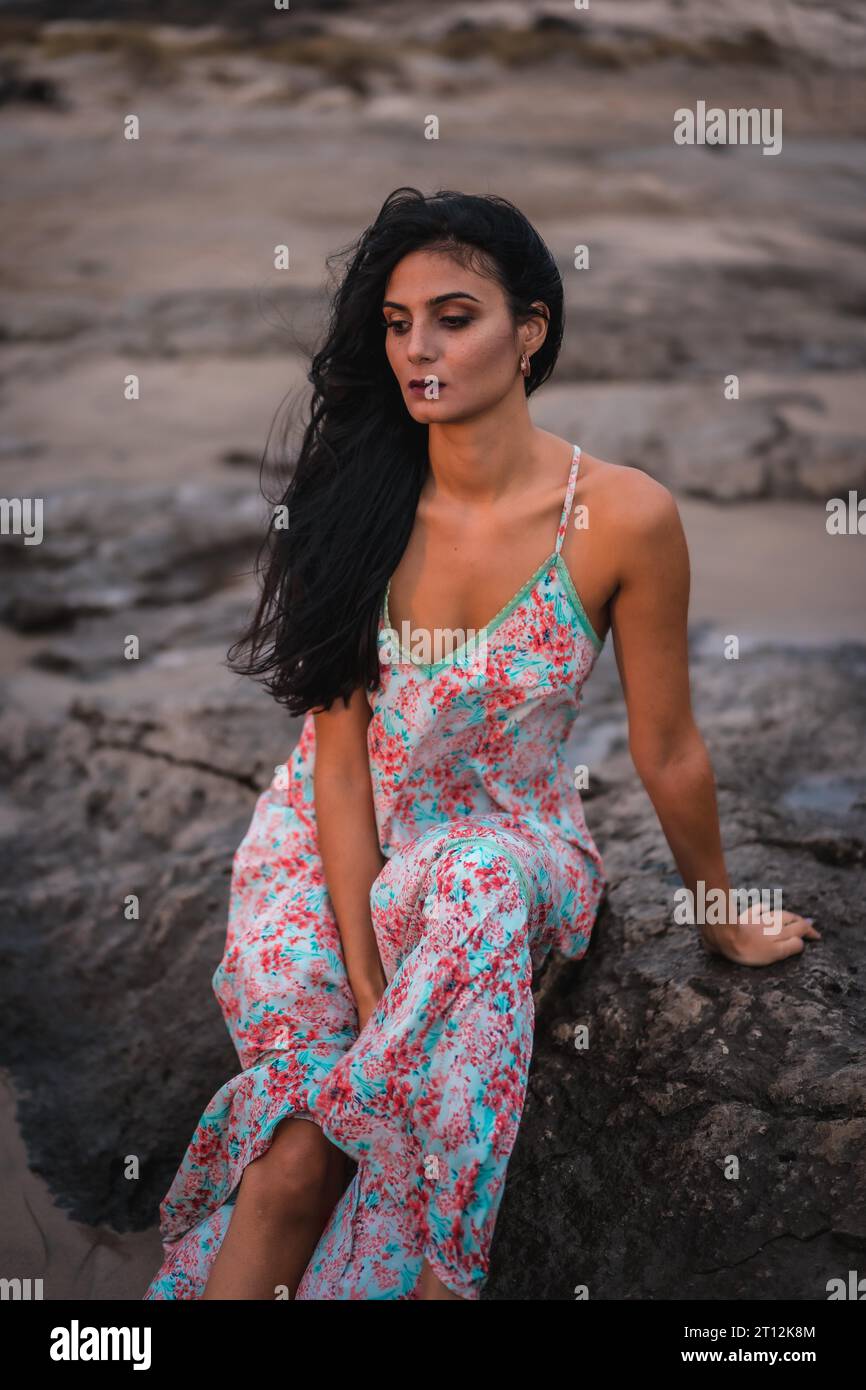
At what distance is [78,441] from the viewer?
7.20m

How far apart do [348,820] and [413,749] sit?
0.64ft

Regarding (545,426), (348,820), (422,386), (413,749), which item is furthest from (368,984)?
(545,426)

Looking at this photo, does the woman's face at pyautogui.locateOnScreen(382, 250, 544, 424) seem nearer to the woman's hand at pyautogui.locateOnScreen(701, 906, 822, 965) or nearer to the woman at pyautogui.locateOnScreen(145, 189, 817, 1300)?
the woman at pyautogui.locateOnScreen(145, 189, 817, 1300)

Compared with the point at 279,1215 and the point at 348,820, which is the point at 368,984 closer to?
the point at 348,820

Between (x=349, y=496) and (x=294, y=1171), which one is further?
(x=349, y=496)

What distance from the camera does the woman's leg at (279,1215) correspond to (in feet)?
6.94

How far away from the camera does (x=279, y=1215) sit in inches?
84.5

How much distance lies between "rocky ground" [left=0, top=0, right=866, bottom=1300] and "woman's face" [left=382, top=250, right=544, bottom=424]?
0.38 meters

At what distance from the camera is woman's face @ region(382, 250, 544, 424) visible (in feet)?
7.64

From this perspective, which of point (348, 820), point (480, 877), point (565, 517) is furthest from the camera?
point (348, 820)

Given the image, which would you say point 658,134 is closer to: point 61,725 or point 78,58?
point 78,58

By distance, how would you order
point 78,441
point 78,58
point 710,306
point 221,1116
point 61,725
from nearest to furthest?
point 221,1116 → point 61,725 → point 78,441 → point 710,306 → point 78,58
